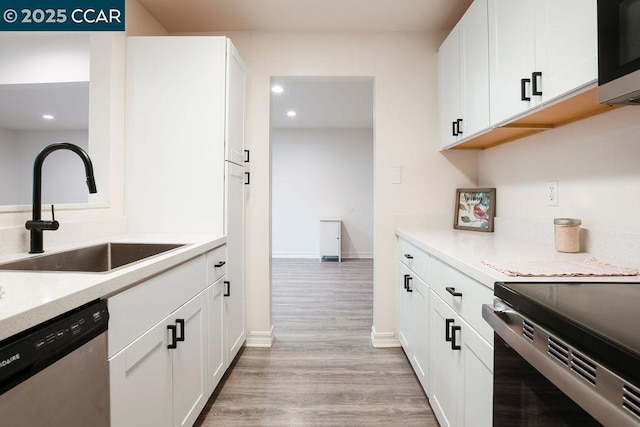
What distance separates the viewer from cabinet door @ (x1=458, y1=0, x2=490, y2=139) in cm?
160

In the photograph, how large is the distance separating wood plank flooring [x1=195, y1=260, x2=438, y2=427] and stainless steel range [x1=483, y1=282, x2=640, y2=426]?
0.98 m

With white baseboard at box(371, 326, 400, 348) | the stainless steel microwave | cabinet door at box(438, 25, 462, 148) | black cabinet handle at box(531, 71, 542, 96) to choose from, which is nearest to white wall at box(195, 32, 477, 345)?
white baseboard at box(371, 326, 400, 348)

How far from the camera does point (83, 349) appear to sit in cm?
77

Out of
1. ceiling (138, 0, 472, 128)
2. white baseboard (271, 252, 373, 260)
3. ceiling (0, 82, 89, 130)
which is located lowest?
white baseboard (271, 252, 373, 260)

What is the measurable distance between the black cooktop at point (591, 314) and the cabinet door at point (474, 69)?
1045 mm

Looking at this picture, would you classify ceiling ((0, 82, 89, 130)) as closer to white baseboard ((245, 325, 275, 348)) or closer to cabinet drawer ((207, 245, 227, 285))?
cabinet drawer ((207, 245, 227, 285))

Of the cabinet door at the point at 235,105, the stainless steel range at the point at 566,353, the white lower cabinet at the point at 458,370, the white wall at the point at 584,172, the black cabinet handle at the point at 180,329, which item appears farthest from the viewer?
the cabinet door at the point at 235,105

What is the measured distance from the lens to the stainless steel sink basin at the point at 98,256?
4.18 feet

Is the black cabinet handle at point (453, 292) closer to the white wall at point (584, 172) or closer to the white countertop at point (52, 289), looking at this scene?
the white wall at point (584, 172)

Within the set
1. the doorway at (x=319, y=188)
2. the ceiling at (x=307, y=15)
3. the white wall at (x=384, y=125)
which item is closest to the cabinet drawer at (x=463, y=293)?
the white wall at (x=384, y=125)

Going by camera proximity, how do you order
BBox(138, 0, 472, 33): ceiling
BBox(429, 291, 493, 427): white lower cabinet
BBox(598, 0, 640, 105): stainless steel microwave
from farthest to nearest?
BBox(138, 0, 472, 33): ceiling
BBox(429, 291, 493, 427): white lower cabinet
BBox(598, 0, 640, 105): stainless steel microwave

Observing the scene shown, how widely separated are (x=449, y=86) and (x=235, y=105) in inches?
54.4

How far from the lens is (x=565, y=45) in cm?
105

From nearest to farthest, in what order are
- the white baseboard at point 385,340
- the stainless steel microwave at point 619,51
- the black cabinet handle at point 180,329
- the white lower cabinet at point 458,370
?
the stainless steel microwave at point 619,51 → the white lower cabinet at point 458,370 → the black cabinet handle at point 180,329 → the white baseboard at point 385,340
